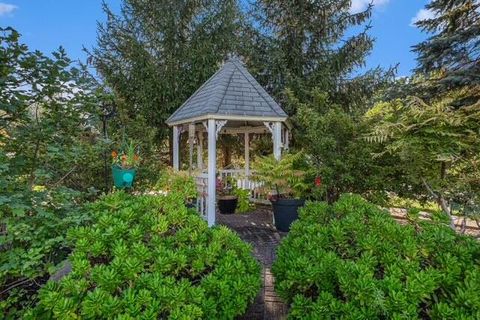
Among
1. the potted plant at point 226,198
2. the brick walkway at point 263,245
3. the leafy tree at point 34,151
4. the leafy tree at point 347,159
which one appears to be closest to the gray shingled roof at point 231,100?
the leafy tree at point 347,159

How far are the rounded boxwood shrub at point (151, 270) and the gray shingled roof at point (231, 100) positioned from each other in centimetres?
462

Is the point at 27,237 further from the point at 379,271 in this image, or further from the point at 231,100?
the point at 231,100

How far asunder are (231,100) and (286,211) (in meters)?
2.94

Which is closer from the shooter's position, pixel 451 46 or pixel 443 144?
pixel 443 144

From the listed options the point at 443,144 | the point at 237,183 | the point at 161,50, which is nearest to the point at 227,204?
the point at 237,183

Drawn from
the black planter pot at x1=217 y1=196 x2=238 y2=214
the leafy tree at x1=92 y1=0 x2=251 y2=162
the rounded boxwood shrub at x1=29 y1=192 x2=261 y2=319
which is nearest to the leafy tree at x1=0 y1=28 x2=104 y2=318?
the rounded boxwood shrub at x1=29 y1=192 x2=261 y2=319

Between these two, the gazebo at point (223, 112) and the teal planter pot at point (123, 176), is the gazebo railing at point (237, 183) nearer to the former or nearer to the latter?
the gazebo at point (223, 112)

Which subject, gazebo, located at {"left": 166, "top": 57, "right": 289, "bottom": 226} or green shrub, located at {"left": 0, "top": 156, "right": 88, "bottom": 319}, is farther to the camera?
gazebo, located at {"left": 166, "top": 57, "right": 289, "bottom": 226}

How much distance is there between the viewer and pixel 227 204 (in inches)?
329

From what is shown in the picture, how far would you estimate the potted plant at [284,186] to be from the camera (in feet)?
20.5

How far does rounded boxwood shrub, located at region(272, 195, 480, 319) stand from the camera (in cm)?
175

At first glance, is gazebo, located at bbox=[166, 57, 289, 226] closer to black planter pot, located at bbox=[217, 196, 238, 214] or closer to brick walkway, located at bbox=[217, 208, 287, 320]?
brick walkway, located at bbox=[217, 208, 287, 320]

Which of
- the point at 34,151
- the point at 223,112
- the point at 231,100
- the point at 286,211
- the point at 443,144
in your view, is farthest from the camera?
the point at 231,100

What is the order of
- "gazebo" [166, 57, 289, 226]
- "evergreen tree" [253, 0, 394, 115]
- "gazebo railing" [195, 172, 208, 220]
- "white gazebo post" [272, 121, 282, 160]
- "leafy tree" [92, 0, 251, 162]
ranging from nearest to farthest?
"gazebo" [166, 57, 289, 226], "gazebo railing" [195, 172, 208, 220], "white gazebo post" [272, 121, 282, 160], "leafy tree" [92, 0, 251, 162], "evergreen tree" [253, 0, 394, 115]
